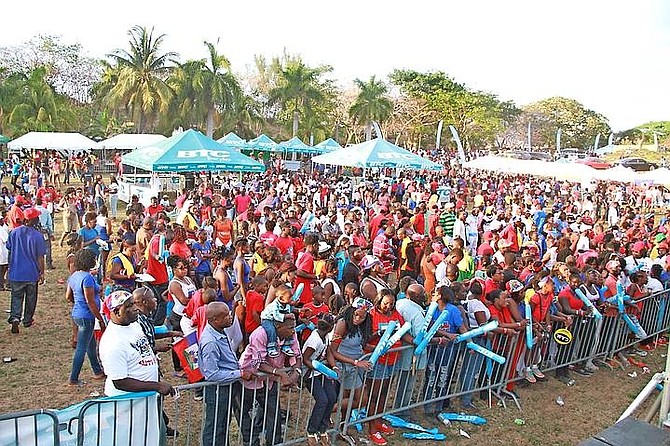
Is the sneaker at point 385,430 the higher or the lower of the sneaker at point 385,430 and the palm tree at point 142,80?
the lower

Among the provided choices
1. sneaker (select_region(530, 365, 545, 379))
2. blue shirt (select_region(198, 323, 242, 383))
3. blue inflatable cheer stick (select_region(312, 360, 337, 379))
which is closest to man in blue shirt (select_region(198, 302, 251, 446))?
blue shirt (select_region(198, 323, 242, 383))

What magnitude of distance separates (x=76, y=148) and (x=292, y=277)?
24607 millimetres

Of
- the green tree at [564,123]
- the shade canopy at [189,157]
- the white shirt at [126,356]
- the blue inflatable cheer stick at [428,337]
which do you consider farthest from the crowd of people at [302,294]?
the green tree at [564,123]

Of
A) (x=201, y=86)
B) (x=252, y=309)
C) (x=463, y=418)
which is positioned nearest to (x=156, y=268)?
(x=252, y=309)

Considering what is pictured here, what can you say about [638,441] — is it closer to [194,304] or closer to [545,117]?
[194,304]

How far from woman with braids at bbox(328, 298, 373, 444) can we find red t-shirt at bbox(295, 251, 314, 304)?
136cm

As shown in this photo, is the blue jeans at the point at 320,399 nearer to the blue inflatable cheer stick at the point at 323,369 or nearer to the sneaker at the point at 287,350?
the blue inflatable cheer stick at the point at 323,369

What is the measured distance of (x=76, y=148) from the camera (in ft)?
92.6

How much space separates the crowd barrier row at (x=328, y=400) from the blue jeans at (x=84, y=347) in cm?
108

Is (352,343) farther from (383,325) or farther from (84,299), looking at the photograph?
(84,299)

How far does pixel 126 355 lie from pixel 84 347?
253 centimetres

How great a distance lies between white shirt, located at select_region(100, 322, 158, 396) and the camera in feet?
14.2

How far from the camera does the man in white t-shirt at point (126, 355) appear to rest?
4.33 meters

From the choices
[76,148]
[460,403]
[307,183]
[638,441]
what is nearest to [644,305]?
[460,403]
